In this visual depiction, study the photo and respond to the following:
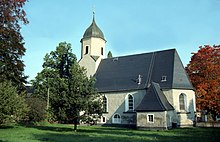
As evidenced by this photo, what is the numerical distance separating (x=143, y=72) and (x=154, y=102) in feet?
24.0

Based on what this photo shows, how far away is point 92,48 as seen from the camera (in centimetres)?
4100

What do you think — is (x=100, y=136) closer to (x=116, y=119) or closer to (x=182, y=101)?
(x=116, y=119)

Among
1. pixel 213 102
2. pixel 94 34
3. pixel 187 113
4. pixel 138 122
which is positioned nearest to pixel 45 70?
pixel 94 34

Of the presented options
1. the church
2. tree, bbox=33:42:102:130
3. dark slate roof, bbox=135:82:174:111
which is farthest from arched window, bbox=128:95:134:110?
tree, bbox=33:42:102:130

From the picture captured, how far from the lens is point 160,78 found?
1286 inches

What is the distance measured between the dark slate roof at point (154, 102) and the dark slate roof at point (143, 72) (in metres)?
2.41

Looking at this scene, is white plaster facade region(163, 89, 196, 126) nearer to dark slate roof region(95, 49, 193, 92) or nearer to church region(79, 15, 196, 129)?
church region(79, 15, 196, 129)

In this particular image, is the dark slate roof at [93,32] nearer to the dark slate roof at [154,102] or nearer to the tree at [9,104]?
the dark slate roof at [154,102]

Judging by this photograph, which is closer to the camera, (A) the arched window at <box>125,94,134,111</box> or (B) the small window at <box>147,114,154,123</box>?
(B) the small window at <box>147,114,154,123</box>

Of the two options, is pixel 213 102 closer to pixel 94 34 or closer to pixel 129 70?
pixel 129 70

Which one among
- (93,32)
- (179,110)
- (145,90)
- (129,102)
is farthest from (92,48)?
(179,110)

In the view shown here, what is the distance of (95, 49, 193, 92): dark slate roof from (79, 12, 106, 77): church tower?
171 centimetres

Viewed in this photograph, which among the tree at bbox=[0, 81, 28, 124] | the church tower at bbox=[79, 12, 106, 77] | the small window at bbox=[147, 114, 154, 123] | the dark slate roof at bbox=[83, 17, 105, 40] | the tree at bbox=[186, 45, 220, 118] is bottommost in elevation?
the small window at bbox=[147, 114, 154, 123]

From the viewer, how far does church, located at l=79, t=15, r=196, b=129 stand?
92.8ft
